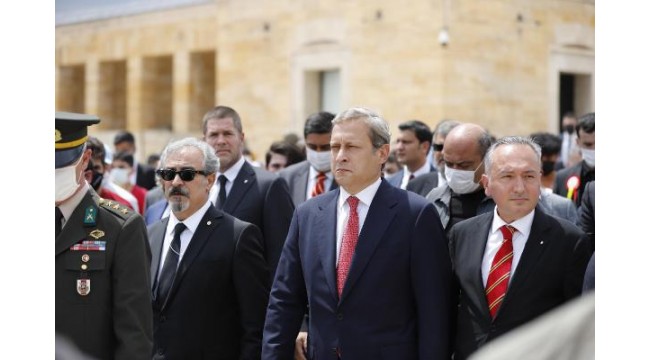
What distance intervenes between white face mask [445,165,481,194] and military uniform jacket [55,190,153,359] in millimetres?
2069

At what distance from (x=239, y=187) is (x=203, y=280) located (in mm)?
1366

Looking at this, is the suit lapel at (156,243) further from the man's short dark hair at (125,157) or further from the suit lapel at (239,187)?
the man's short dark hair at (125,157)

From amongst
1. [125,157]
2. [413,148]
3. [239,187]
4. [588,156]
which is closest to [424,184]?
[588,156]

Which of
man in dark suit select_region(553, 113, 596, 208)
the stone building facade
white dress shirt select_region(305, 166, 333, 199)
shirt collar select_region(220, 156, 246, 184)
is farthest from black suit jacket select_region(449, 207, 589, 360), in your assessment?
the stone building facade

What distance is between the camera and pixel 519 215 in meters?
4.87

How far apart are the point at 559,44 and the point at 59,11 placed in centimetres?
1613

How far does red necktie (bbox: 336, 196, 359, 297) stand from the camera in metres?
4.83

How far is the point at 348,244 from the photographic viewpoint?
16.1 ft

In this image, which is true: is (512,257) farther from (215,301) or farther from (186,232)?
(186,232)

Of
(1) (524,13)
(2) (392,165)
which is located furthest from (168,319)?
(1) (524,13)

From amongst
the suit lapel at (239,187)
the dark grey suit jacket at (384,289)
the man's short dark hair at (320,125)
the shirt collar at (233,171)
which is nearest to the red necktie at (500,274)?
the dark grey suit jacket at (384,289)

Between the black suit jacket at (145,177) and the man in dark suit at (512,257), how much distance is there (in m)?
9.19

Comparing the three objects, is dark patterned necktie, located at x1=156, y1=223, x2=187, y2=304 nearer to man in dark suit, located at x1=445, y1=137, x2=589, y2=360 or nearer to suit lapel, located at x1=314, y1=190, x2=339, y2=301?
suit lapel, located at x1=314, y1=190, x2=339, y2=301

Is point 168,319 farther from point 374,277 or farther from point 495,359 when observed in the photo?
point 495,359
